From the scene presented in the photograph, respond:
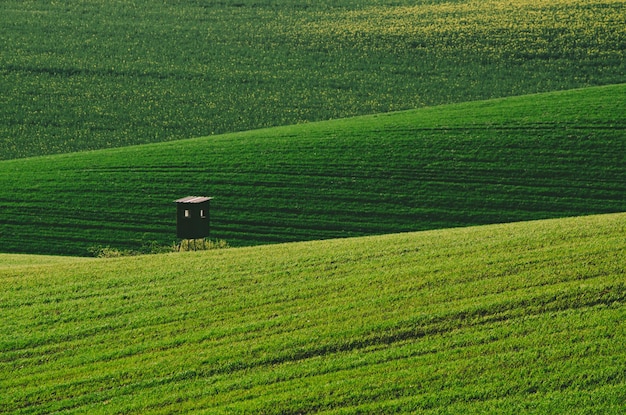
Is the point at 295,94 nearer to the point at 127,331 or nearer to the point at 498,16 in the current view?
the point at 498,16

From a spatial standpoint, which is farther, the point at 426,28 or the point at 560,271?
the point at 426,28

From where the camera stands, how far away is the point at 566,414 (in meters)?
10.8

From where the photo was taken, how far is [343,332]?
1405cm

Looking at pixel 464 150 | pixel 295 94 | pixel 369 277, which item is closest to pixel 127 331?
pixel 369 277

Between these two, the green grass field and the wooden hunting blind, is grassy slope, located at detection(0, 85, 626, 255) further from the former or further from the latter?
the green grass field

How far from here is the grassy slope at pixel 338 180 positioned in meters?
29.7

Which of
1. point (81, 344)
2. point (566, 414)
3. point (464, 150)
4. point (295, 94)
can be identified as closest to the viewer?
point (566, 414)

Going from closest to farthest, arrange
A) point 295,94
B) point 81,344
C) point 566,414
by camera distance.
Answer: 1. point 566,414
2. point 81,344
3. point 295,94

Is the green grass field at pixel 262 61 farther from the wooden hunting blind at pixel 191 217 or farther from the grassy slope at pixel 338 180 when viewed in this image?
the wooden hunting blind at pixel 191 217

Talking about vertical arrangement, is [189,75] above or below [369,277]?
above

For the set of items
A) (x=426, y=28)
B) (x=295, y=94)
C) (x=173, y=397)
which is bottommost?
(x=173, y=397)

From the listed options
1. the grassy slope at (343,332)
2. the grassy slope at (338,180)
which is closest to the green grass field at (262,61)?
the grassy slope at (338,180)

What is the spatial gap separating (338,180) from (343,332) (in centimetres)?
1891

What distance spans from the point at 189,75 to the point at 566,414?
1759 inches
